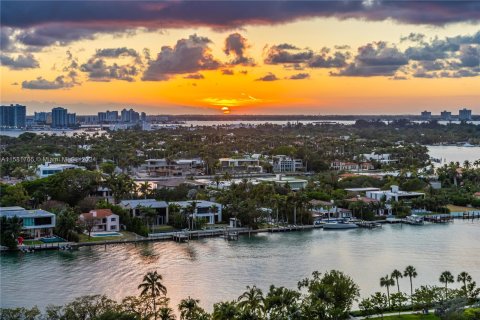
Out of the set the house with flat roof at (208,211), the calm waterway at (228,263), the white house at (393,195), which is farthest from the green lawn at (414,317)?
the white house at (393,195)

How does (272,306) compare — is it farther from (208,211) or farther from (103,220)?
(208,211)

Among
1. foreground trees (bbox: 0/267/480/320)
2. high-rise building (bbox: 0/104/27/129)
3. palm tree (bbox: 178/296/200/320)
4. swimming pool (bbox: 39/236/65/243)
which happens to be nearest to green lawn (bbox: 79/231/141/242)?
swimming pool (bbox: 39/236/65/243)

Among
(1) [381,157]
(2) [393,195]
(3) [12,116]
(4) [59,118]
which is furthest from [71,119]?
(2) [393,195]

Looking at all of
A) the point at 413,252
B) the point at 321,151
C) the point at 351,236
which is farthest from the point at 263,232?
the point at 321,151

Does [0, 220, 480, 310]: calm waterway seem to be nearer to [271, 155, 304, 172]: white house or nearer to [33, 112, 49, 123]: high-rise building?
[271, 155, 304, 172]: white house

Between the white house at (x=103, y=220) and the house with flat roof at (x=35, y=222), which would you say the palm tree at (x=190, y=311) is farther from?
the white house at (x=103, y=220)

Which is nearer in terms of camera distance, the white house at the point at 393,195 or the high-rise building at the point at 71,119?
the white house at the point at 393,195

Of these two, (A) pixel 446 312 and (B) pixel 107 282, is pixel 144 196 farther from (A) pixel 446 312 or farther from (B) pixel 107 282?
(A) pixel 446 312
